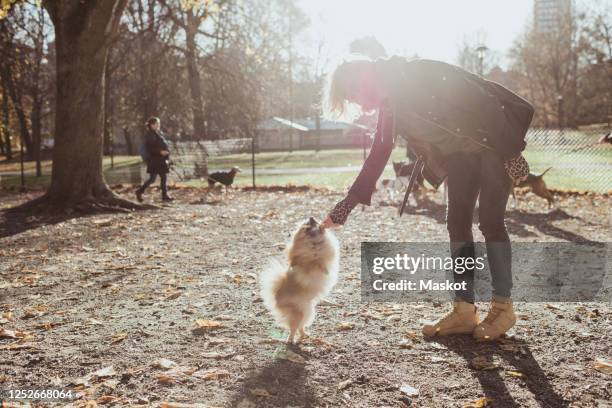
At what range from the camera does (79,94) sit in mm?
10914

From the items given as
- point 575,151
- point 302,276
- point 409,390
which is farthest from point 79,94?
point 575,151

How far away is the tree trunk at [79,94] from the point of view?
1081 centimetres

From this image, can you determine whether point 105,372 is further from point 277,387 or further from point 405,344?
point 405,344

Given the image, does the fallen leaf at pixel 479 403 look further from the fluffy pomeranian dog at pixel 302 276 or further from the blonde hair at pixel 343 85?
the blonde hair at pixel 343 85

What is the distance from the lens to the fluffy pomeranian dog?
12.0 feet

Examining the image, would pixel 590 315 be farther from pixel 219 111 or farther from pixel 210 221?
pixel 219 111

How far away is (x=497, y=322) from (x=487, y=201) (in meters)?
0.88

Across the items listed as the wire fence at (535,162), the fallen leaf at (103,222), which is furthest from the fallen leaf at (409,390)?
the wire fence at (535,162)

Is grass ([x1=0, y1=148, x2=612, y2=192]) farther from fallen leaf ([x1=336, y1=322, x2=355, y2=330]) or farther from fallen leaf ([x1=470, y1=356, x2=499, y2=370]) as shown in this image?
fallen leaf ([x1=470, y1=356, x2=499, y2=370])

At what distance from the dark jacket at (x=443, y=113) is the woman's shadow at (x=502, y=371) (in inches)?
49.0

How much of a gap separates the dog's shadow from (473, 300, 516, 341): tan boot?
1.33 meters

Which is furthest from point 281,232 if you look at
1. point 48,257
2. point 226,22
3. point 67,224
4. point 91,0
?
point 226,22

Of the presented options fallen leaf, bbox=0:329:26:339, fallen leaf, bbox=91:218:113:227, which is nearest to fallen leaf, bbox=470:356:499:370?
fallen leaf, bbox=0:329:26:339

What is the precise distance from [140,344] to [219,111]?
1976 centimetres
